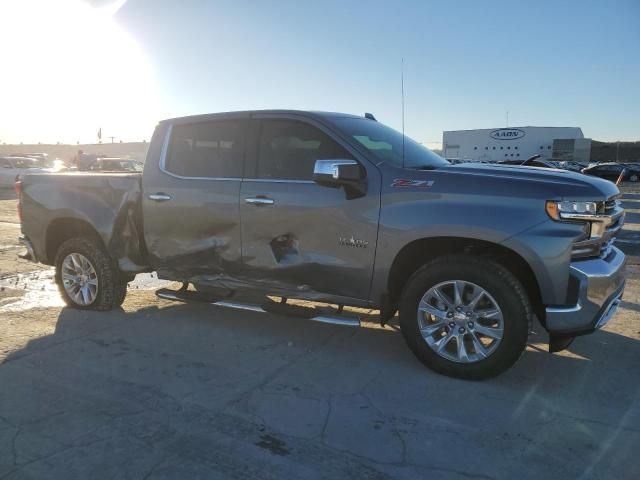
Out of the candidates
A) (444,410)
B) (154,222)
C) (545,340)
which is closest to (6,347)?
(154,222)

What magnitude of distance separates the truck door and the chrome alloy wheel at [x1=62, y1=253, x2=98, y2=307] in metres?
1.92

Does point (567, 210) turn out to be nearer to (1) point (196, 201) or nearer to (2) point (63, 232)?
(1) point (196, 201)

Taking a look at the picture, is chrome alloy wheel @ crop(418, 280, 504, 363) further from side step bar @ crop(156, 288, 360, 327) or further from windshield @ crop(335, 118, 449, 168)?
windshield @ crop(335, 118, 449, 168)

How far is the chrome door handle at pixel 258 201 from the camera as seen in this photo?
14.0 ft

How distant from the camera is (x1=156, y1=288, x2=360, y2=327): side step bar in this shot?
404 cm

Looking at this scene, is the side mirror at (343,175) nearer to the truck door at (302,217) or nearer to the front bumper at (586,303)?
the truck door at (302,217)

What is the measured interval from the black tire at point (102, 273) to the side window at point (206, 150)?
3.81ft

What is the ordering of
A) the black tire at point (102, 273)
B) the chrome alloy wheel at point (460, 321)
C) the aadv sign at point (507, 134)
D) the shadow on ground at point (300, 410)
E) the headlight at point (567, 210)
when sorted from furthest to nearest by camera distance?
the aadv sign at point (507, 134), the black tire at point (102, 273), the chrome alloy wheel at point (460, 321), the headlight at point (567, 210), the shadow on ground at point (300, 410)

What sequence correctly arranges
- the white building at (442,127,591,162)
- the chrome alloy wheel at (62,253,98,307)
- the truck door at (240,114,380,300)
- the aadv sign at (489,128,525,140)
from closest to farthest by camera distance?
the truck door at (240,114,380,300)
the chrome alloy wheel at (62,253,98,307)
the aadv sign at (489,128,525,140)
the white building at (442,127,591,162)

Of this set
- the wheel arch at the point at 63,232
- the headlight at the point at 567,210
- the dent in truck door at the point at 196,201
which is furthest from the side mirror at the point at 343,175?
the wheel arch at the point at 63,232

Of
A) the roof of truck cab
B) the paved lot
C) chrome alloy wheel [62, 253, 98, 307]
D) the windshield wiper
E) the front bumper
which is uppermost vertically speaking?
the roof of truck cab

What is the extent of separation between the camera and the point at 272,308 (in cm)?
440

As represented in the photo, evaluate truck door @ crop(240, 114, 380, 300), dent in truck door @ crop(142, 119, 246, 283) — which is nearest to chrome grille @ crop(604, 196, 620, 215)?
truck door @ crop(240, 114, 380, 300)

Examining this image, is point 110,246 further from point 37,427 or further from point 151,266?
point 37,427
